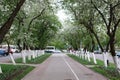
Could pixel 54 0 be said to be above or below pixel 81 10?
above

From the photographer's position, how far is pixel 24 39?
3669 centimetres

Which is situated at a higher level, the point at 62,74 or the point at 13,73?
the point at 13,73

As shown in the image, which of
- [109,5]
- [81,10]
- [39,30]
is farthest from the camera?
[39,30]

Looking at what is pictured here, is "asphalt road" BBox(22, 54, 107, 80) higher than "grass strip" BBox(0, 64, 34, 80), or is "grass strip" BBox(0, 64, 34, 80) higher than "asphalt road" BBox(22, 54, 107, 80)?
"grass strip" BBox(0, 64, 34, 80)

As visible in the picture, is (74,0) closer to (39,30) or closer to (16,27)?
(16,27)

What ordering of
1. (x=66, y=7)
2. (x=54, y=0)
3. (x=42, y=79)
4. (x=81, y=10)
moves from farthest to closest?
(x=54, y=0) < (x=66, y=7) < (x=81, y=10) < (x=42, y=79)

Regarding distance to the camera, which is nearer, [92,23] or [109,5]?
[109,5]

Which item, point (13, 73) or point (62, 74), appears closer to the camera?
point (13, 73)

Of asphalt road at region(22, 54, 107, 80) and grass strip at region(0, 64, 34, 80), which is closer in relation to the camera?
grass strip at region(0, 64, 34, 80)

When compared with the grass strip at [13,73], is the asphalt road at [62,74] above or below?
below

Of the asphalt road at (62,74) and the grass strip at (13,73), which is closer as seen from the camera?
the grass strip at (13,73)

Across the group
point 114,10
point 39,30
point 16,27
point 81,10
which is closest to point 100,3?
point 114,10

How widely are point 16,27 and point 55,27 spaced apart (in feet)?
91.1

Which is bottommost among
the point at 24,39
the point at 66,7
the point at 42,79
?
the point at 42,79
